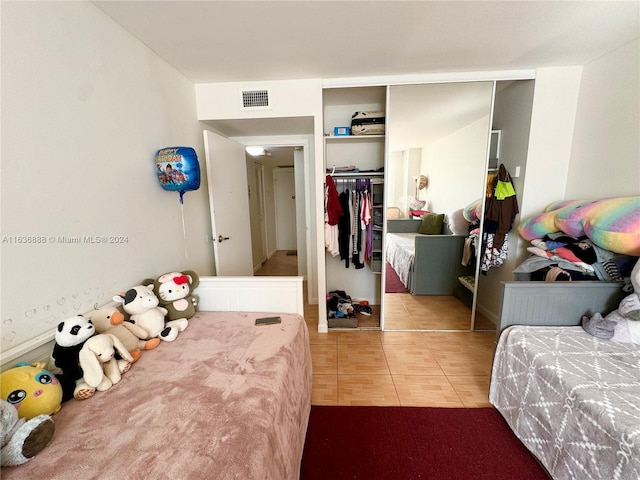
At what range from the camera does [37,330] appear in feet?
3.43

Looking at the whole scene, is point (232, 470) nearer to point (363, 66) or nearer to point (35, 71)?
point (35, 71)

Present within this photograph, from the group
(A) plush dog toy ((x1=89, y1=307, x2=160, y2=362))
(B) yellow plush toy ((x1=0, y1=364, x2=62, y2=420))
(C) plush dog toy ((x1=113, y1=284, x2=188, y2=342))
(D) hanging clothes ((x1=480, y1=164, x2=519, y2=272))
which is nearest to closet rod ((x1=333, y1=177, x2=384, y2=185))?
(D) hanging clothes ((x1=480, y1=164, x2=519, y2=272))

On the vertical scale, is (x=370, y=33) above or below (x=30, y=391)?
above

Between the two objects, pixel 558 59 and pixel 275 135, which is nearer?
pixel 558 59

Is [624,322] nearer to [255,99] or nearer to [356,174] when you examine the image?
[356,174]

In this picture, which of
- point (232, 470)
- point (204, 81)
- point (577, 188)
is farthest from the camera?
point (204, 81)

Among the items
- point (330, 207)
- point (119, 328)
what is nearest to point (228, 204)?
point (330, 207)

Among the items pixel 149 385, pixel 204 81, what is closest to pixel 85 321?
pixel 149 385

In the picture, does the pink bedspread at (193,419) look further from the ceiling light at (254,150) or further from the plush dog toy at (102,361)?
the ceiling light at (254,150)

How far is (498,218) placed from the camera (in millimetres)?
2305

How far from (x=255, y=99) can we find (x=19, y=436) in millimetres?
2386

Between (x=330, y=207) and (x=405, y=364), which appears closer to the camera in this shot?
(x=405, y=364)

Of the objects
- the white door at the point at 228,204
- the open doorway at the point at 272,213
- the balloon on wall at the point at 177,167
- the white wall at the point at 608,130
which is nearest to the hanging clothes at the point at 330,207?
the white door at the point at 228,204

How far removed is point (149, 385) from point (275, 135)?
2683 mm
